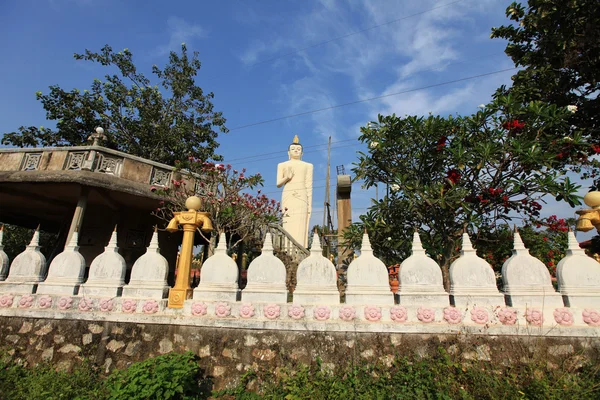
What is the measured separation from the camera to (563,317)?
3.13 meters

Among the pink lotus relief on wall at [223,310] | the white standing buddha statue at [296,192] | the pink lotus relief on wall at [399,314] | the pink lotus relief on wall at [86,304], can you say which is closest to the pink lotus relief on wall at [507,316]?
the pink lotus relief on wall at [399,314]

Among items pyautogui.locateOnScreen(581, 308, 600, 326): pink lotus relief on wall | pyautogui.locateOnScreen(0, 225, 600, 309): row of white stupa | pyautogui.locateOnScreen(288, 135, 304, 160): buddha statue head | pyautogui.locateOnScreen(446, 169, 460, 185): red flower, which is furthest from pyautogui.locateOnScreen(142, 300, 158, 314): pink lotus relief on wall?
pyautogui.locateOnScreen(288, 135, 304, 160): buddha statue head

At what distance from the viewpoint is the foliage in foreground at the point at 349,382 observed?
2.83 metres

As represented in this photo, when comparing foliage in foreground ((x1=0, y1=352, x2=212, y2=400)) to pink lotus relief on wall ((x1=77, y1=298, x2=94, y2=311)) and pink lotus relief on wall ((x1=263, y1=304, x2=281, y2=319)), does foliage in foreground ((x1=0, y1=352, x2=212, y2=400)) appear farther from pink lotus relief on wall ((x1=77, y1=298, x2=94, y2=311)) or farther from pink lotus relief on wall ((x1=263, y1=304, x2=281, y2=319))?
pink lotus relief on wall ((x1=263, y1=304, x2=281, y2=319))

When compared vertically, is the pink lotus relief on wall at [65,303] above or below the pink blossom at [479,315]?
below

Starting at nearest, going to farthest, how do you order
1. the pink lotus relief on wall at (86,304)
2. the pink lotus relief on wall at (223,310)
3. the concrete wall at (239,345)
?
the concrete wall at (239,345), the pink lotus relief on wall at (223,310), the pink lotus relief on wall at (86,304)

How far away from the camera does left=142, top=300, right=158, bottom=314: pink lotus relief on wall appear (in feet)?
12.2

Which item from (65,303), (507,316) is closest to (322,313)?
(507,316)

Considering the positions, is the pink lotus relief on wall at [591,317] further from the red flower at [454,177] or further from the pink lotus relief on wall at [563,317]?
the red flower at [454,177]

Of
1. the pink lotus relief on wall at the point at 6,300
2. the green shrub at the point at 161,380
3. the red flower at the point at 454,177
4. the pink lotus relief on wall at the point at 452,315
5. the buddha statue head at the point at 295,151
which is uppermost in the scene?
the buddha statue head at the point at 295,151

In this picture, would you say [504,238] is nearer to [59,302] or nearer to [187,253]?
[187,253]

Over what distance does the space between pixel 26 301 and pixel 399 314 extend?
14.8 ft

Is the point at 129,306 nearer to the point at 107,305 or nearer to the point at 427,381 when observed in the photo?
the point at 107,305

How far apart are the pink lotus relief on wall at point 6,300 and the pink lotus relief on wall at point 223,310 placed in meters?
2.79
